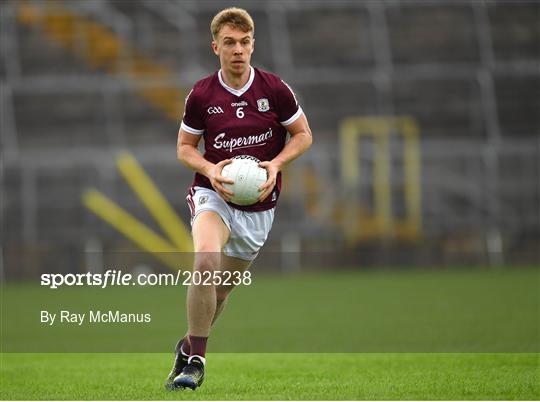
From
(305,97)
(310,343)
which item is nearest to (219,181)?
(310,343)

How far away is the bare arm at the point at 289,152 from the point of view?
598 cm

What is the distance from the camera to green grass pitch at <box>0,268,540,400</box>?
5.92 metres

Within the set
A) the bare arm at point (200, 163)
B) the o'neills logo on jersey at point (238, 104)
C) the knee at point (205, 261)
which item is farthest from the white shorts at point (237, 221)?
the o'neills logo on jersey at point (238, 104)

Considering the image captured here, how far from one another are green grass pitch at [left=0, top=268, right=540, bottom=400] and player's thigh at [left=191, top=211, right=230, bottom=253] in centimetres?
74

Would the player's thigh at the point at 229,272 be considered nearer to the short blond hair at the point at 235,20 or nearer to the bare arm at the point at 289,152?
the bare arm at the point at 289,152

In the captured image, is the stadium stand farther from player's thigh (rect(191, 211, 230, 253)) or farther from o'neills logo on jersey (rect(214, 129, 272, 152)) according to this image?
player's thigh (rect(191, 211, 230, 253))

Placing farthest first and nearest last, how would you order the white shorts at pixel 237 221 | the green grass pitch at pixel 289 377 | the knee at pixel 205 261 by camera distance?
the white shorts at pixel 237 221, the knee at pixel 205 261, the green grass pitch at pixel 289 377

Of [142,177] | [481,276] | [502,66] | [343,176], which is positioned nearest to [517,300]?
[481,276]

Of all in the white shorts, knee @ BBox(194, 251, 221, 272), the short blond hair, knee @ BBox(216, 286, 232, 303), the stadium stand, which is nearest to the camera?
knee @ BBox(194, 251, 221, 272)

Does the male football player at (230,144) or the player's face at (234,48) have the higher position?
the player's face at (234,48)

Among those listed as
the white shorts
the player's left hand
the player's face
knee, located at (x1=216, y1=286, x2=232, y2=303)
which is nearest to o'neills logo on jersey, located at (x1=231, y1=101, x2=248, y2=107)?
the player's face

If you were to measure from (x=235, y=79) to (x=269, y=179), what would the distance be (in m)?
0.63

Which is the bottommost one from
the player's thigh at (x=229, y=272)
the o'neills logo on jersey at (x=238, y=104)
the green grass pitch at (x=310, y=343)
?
the green grass pitch at (x=310, y=343)

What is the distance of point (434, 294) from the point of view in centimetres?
1405
